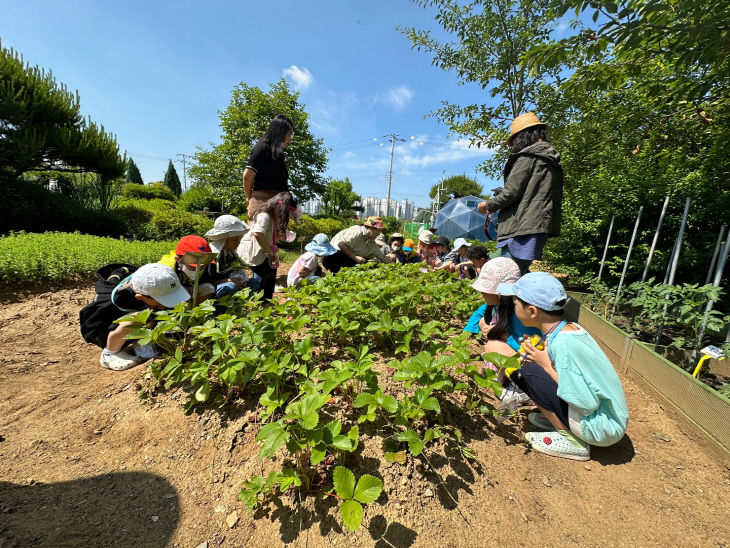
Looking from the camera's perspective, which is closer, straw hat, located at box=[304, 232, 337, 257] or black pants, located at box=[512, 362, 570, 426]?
black pants, located at box=[512, 362, 570, 426]

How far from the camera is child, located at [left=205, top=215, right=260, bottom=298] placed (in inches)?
116

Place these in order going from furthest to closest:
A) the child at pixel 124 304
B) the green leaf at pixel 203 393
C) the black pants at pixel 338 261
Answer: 1. the black pants at pixel 338 261
2. the child at pixel 124 304
3. the green leaf at pixel 203 393

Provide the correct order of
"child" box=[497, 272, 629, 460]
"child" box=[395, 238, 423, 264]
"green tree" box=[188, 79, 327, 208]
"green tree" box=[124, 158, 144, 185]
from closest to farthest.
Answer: "child" box=[497, 272, 629, 460]
"child" box=[395, 238, 423, 264]
"green tree" box=[188, 79, 327, 208]
"green tree" box=[124, 158, 144, 185]

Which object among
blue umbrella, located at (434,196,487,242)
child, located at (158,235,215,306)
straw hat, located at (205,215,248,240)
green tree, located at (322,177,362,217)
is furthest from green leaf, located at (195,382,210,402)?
green tree, located at (322,177,362,217)

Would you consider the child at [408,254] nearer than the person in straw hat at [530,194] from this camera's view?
No

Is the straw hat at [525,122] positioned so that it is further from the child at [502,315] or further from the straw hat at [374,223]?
the straw hat at [374,223]

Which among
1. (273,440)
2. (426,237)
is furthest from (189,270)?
(426,237)

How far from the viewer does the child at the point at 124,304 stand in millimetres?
2154

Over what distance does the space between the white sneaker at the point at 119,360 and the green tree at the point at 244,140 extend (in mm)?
9489

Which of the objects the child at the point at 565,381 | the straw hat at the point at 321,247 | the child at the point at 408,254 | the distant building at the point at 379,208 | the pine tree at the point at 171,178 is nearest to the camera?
the child at the point at 565,381

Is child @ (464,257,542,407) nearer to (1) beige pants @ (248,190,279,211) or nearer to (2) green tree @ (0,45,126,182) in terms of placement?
(1) beige pants @ (248,190,279,211)

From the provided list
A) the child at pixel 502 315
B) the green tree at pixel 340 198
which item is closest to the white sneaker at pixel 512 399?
the child at pixel 502 315

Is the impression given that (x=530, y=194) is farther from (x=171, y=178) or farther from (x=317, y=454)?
(x=171, y=178)

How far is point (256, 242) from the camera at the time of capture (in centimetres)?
314
